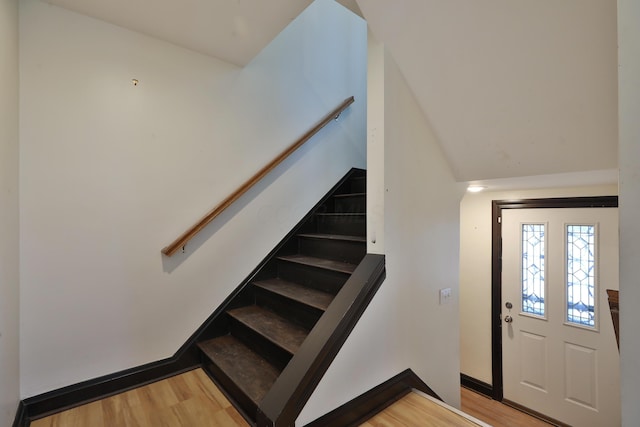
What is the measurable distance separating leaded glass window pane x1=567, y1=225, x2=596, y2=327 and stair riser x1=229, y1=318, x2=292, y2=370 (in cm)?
282

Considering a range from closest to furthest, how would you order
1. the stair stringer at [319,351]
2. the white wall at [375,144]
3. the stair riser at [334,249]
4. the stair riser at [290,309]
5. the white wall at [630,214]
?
1. the white wall at [630,214]
2. the stair stringer at [319,351]
3. the white wall at [375,144]
4. the stair riser at [290,309]
5. the stair riser at [334,249]

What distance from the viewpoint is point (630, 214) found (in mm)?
573

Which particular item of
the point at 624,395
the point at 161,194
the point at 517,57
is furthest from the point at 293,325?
the point at 517,57

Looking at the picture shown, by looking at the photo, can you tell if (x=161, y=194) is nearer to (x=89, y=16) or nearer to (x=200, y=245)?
(x=200, y=245)

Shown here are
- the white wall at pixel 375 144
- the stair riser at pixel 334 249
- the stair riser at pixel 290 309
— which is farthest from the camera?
the stair riser at pixel 334 249

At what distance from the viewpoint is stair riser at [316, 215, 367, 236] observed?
2.25 m

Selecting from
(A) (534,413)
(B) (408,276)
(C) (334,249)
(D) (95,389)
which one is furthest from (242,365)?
(A) (534,413)

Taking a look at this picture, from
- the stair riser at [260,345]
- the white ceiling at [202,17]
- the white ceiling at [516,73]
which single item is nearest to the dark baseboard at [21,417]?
the stair riser at [260,345]

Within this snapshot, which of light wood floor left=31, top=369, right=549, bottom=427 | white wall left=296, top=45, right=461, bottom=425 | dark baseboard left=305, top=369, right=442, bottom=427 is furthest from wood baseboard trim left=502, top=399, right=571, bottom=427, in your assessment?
light wood floor left=31, top=369, right=549, bottom=427

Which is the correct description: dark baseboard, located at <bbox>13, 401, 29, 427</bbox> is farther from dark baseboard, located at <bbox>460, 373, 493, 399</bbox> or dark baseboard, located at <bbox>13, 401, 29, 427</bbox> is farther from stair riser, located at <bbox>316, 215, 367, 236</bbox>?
dark baseboard, located at <bbox>460, 373, 493, 399</bbox>

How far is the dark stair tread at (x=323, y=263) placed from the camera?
190 cm

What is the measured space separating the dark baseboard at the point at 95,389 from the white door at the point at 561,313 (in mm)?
3191

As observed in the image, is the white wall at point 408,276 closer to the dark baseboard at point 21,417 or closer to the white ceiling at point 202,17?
the white ceiling at point 202,17

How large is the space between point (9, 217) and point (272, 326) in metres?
1.42
